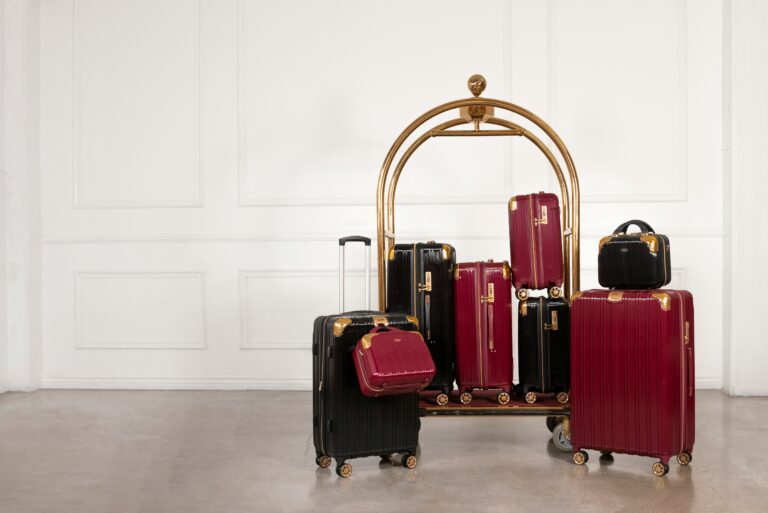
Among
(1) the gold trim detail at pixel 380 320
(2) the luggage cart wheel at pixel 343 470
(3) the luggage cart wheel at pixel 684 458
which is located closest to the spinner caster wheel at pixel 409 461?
(2) the luggage cart wheel at pixel 343 470

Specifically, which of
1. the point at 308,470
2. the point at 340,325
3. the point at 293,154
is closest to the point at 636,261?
the point at 340,325

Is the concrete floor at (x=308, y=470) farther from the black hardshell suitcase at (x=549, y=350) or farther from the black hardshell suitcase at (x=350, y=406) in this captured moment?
the black hardshell suitcase at (x=549, y=350)

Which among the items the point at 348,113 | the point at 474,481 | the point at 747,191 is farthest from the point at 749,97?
the point at 474,481

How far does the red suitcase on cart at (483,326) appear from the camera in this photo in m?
3.28

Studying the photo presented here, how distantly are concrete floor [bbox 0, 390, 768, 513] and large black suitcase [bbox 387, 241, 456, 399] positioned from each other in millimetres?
445

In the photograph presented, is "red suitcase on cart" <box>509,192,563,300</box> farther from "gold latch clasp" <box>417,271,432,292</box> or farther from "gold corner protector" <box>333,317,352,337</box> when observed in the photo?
"gold corner protector" <box>333,317,352,337</box>

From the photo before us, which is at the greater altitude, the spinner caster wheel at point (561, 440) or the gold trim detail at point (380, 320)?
the gold trim detail at point (380, 320)

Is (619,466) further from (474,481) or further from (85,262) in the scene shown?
(85,262)

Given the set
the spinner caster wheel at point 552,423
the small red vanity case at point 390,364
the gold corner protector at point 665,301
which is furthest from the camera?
the spinner caster wheel at point 552,423

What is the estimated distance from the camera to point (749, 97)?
482 cm

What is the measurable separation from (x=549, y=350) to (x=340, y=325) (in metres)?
0.98

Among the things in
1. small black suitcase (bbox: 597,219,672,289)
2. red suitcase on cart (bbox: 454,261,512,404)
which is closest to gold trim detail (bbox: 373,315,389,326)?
red suitcase on cart (bbox: 454,261,512,404)

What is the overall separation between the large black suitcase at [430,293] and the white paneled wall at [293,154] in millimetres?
1720

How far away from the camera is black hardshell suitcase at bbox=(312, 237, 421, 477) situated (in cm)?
291
